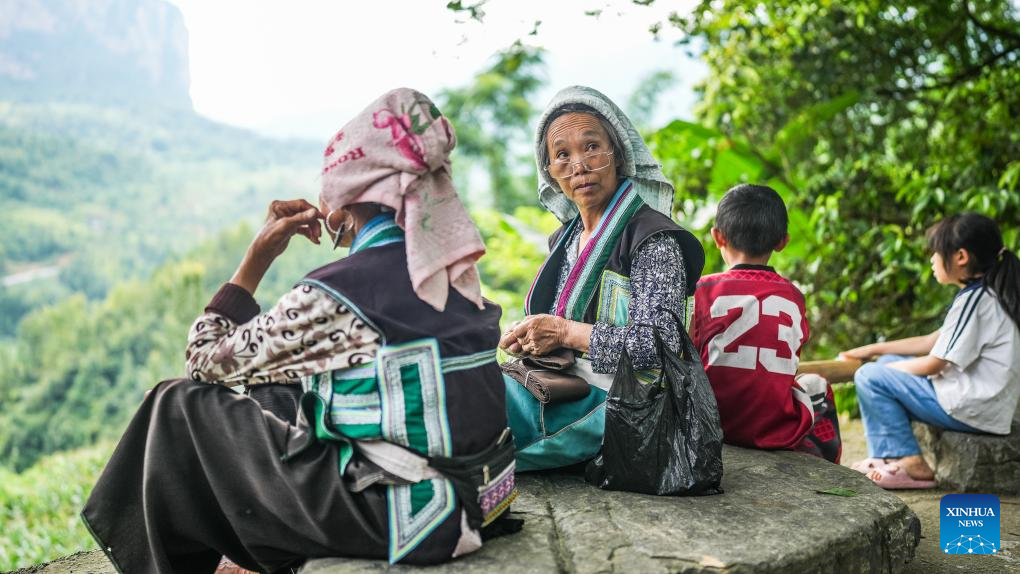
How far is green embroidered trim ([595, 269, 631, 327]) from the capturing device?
8.25 feet

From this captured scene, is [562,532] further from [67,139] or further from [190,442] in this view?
[67,139]

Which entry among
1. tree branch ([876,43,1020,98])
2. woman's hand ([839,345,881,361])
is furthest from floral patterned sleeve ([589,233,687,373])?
tree branch ([876,43,1020,98])

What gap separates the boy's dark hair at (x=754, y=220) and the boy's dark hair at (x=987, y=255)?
107 centimetres

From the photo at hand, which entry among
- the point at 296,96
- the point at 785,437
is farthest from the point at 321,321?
the point at 296,96

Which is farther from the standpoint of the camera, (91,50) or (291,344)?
(91,50)

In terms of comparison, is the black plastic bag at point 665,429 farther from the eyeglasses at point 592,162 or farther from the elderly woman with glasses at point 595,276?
the eyeglasses at point 592,162

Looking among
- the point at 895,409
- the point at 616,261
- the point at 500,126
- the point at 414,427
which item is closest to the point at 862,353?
the point at 895,409

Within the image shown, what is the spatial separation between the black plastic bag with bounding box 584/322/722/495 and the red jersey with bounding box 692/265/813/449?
1.63 feet

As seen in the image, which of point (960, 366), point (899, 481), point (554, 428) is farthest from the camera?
point (899, 481)

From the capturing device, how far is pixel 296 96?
88250 mm

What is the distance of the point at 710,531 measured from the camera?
2.04 meters

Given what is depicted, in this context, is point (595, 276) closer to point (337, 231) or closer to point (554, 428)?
point (554, 428)

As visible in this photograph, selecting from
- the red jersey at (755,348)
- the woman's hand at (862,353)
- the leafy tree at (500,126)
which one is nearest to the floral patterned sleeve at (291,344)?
the red jersey at (755,348)

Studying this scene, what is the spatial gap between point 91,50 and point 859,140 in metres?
73.6
